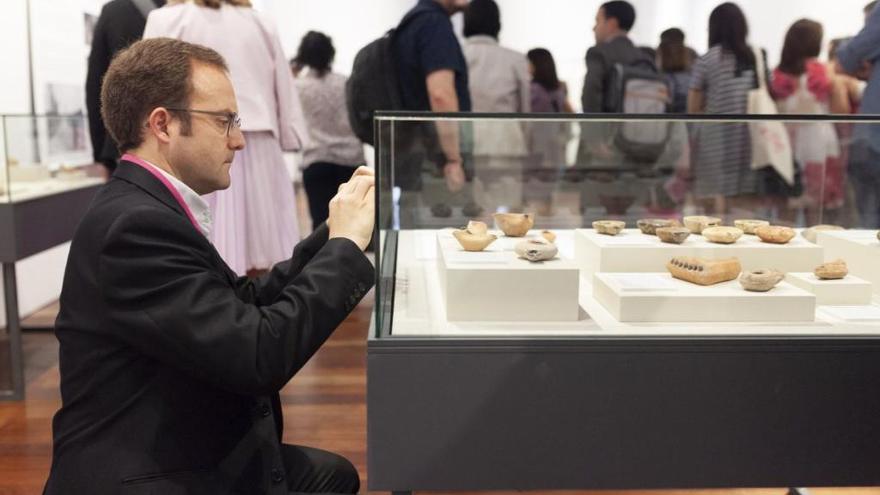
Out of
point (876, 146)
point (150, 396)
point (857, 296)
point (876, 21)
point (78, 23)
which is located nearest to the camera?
point (150, 396)

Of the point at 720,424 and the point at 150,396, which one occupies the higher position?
the point at 150,396

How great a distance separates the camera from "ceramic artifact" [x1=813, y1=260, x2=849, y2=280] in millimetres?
1986

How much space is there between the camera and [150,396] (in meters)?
1.51

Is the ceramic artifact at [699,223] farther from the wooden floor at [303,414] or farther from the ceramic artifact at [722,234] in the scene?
the wooden floor at [303,414]

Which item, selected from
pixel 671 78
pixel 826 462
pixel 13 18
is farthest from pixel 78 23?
pixel 826 462

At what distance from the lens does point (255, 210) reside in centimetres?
310

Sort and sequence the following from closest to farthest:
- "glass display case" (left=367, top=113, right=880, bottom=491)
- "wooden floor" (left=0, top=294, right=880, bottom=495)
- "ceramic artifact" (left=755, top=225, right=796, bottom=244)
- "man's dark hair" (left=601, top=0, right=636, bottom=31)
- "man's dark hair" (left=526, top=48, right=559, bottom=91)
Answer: "glass display case" (left=367, top=113, right=880, bottom=491) → "ceramic artifact" (left=755, top=225, right=796, bottom=244) → "wooden floor" (left=0, top=294, right=880, bottom=495) → "man's dark hair" (left=601, top=0, right=636, bottom=31) → "man's dark hair" (left=526, top=48, right=559, bottom=91)

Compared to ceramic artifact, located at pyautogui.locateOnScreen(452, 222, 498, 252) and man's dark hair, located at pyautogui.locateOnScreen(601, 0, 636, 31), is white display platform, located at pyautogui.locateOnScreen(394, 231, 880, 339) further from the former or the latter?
man's dark hair, located at pyautogui.locateOnScreen(601, 0, 636, 31)

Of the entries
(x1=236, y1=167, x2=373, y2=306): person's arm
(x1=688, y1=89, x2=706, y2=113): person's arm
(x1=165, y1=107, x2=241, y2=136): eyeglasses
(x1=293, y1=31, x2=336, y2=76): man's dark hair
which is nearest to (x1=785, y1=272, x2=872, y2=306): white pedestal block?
(x1=236, y1=167, x2=373, y2=306): person's arm

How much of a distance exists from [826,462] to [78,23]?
4.81 m

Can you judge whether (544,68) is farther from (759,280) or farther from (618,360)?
(618,360)

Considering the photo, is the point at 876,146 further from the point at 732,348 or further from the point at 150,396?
the point at 150,396

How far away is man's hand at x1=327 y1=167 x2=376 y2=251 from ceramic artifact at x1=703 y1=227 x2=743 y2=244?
0.88m

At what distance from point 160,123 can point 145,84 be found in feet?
0.23
